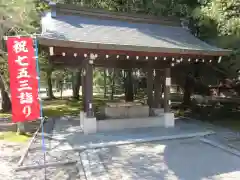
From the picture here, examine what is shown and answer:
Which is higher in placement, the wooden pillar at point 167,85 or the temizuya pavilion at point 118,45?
the temizuya pavilion at point 118,45

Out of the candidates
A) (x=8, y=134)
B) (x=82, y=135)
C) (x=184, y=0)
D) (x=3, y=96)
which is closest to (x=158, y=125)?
(x=82, y=135)

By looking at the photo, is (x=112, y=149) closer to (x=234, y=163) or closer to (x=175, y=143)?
(x=175, y=143)

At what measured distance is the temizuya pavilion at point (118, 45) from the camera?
7859 millimetres

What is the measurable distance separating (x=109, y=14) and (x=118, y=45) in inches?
124

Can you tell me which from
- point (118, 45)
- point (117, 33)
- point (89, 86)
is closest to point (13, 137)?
point (89, 86)

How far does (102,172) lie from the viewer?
551 centimetres

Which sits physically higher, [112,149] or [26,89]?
[26,89]

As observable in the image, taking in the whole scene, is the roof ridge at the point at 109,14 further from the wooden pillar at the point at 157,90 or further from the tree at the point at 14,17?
the wooden pillar at the point at 157,90

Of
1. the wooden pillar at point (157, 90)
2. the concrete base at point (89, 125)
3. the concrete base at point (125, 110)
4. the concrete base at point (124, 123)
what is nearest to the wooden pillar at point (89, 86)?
the concrete base at point (89, 125)

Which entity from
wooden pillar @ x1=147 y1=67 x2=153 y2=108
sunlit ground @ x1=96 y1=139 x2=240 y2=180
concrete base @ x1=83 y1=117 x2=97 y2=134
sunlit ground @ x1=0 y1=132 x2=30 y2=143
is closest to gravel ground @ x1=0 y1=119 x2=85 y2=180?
sunlit ground @ x1=0 y1=132 x2=30 y2=143

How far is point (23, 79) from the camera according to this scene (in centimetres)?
542

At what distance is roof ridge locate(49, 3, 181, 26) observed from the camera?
381 inches

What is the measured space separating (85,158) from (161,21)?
7.66m

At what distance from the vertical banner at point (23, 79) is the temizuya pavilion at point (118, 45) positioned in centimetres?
153
